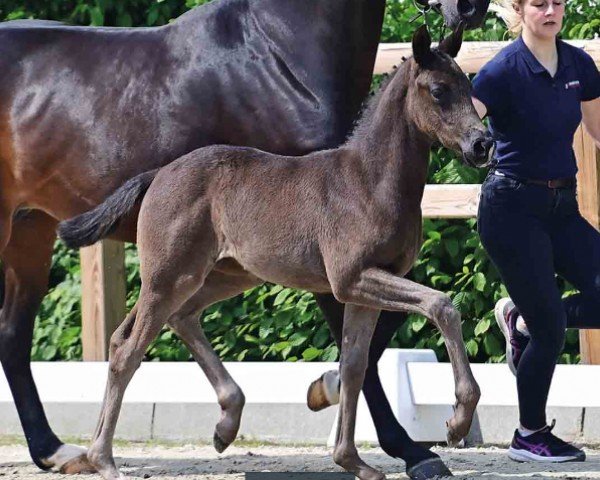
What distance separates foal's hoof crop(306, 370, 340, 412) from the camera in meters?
5.60

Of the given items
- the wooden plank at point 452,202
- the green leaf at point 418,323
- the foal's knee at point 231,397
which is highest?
the wooden plank at point 452,202

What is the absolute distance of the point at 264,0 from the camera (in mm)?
5672

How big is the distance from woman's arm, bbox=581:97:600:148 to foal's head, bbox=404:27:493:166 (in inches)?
31.7

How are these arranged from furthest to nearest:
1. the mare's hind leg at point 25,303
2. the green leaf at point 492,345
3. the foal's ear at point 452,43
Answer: the green leaf at point 492,345 < the mare's hind leg at point 25,303 < the foal's ear at point 452,43

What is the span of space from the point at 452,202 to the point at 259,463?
1.47 m

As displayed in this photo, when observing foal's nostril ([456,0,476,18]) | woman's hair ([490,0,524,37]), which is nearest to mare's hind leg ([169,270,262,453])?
foal's nostril ([456,0,476,18])

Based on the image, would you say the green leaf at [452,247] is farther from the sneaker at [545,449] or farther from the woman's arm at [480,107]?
the woman's arm at [480,107]

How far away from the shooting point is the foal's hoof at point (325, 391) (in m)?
5.60

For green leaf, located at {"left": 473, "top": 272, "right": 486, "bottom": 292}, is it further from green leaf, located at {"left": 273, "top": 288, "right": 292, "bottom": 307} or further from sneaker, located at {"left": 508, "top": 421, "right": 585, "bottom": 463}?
sneaker, located at {"left": 508, "top": 421, "right": 585, "bottom": 463}

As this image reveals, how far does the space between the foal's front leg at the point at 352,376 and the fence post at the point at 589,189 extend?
1.73 metres

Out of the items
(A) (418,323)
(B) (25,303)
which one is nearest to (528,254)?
(A) (418,323)

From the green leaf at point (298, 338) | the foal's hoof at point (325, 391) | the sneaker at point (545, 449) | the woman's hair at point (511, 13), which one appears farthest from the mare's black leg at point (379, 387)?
the green leaf at point (298, 338)

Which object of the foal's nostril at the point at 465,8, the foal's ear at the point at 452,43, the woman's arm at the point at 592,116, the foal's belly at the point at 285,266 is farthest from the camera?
the woman's arm at the point at 592,116

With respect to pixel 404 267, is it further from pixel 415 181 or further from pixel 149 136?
pixel 149 136
